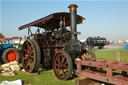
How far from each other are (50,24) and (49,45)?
1.56 m

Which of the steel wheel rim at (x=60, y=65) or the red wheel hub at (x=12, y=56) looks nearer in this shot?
the steel wheel rim at (x=60, y=65)

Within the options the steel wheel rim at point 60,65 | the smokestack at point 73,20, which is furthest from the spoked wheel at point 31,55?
the smokestack at point 73,20

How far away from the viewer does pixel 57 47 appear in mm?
5723

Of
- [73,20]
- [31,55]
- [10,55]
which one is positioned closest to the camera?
[73,20]

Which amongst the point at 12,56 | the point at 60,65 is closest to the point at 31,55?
the point at 60,65

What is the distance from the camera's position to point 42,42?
6.36 meters

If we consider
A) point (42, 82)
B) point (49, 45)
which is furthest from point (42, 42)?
point (42, 82)

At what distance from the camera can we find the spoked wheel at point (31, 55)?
18.4 ft

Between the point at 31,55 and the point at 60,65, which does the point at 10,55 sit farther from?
the point at 60,65

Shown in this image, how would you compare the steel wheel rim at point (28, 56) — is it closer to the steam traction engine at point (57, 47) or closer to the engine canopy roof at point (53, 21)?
the steam traction engine at point (57, 47)

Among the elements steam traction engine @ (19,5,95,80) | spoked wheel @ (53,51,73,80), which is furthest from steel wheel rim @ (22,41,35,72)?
spoked wheel @ (53,51,73,80)

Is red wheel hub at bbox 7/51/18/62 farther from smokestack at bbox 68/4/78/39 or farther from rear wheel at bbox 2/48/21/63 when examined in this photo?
smokestack at bbox 68/4/78/39

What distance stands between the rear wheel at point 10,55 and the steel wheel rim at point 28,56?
2703 mm

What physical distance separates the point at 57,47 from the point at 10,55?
4942mm
